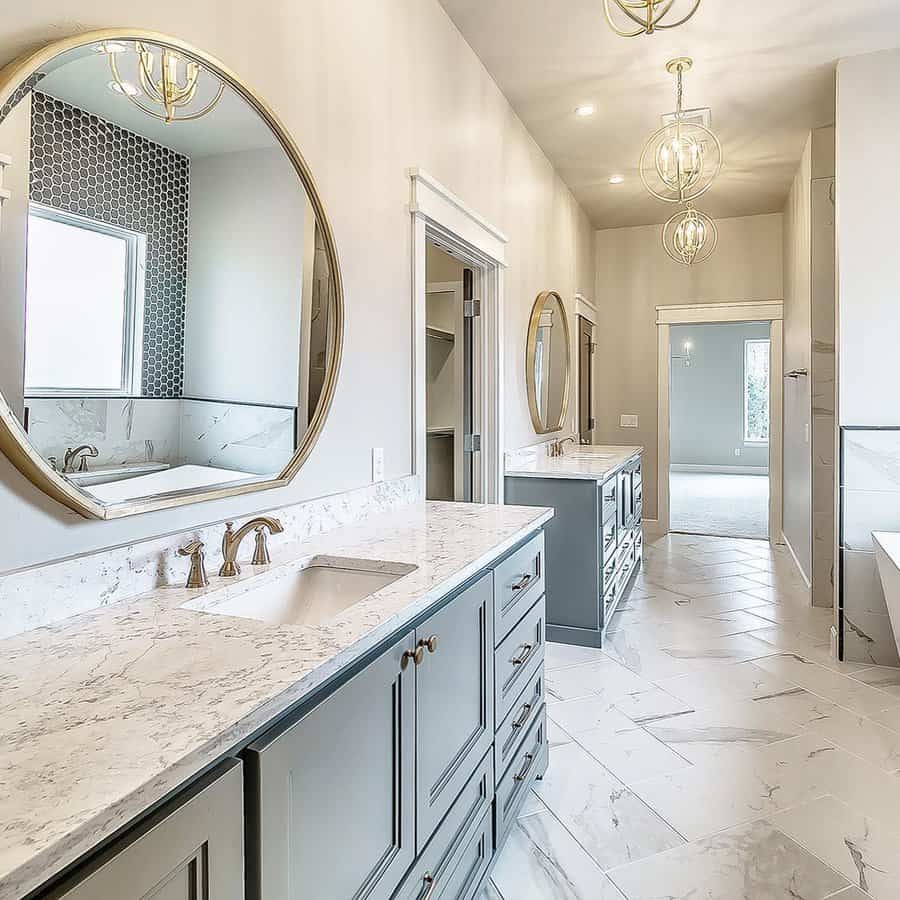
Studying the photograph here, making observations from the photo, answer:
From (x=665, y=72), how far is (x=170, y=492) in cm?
345

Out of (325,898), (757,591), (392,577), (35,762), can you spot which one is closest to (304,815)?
(325,898)

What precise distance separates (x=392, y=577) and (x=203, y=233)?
918 millimetres

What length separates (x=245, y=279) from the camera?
5.84ft

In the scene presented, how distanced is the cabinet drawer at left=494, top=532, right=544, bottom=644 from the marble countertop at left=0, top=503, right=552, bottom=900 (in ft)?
0.81

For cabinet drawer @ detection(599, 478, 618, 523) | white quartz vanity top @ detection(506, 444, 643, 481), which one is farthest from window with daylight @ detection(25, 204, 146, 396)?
cabinet drawer @ detection(599, 478, 618, 523)

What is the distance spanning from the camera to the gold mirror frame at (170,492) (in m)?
1.22

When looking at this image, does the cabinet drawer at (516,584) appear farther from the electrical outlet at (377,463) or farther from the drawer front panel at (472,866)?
the electrical outlet at (377,463)

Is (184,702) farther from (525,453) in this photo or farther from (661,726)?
(525,453)

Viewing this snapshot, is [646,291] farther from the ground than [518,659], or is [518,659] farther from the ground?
[646,291]

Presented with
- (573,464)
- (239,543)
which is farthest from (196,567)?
(573,464)

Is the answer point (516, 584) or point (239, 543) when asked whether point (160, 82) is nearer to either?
point (239, 543)

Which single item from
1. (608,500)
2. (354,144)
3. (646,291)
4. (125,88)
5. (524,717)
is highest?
(646,291)

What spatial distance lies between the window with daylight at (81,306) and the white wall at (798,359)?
168 inches

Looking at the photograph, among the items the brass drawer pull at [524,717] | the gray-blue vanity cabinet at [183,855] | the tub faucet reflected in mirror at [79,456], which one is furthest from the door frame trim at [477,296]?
the gray-blue vanity cabinet at [183,855]
